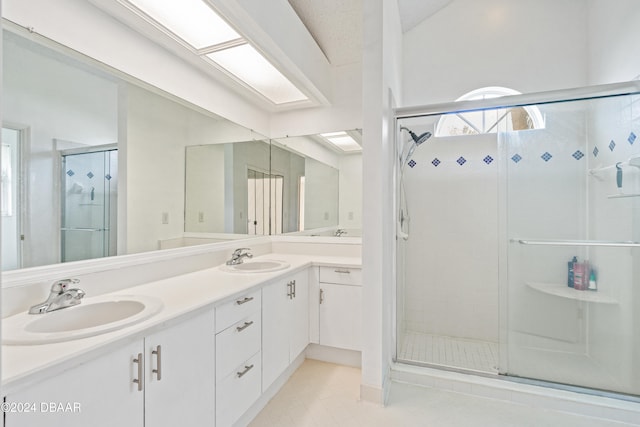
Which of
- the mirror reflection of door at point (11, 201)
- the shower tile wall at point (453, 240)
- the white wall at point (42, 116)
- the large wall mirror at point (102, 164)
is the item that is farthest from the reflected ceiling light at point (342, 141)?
the mirror reflection of door at point (11, 201)

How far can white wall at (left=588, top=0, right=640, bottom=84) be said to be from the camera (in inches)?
77.5

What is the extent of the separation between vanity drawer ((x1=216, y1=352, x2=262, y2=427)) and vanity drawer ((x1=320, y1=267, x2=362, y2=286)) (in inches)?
30.5

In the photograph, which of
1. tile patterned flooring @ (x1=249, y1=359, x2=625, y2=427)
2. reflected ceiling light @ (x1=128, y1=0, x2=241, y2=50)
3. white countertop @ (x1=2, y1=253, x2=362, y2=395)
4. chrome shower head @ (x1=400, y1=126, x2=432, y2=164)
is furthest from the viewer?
chrome shower head @ (x1=400, y1=126, x2=432, y2=164)

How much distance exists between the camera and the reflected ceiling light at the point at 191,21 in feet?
5.02

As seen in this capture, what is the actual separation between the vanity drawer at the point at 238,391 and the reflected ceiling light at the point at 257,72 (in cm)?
183

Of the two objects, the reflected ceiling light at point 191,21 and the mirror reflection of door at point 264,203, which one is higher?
the reflected ceiling light at point 191,21

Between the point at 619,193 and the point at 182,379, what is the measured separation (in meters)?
2.76

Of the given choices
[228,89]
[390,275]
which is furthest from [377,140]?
[228,89]

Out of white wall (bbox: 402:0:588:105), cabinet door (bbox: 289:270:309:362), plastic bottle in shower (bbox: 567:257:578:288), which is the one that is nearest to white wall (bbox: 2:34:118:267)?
cabinet door (bbox: 289:270:309:362)

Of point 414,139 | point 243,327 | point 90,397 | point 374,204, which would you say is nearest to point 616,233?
point 414,139

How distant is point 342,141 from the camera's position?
2.76 metres

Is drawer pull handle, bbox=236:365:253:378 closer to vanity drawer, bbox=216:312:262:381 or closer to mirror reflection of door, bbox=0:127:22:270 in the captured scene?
vanity drawer, bbox=216:312:262:381

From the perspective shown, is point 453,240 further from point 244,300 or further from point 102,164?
point 102,164

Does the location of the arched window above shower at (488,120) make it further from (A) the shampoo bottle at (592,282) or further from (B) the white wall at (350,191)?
(A) the shampoo bottle at (592,282)
